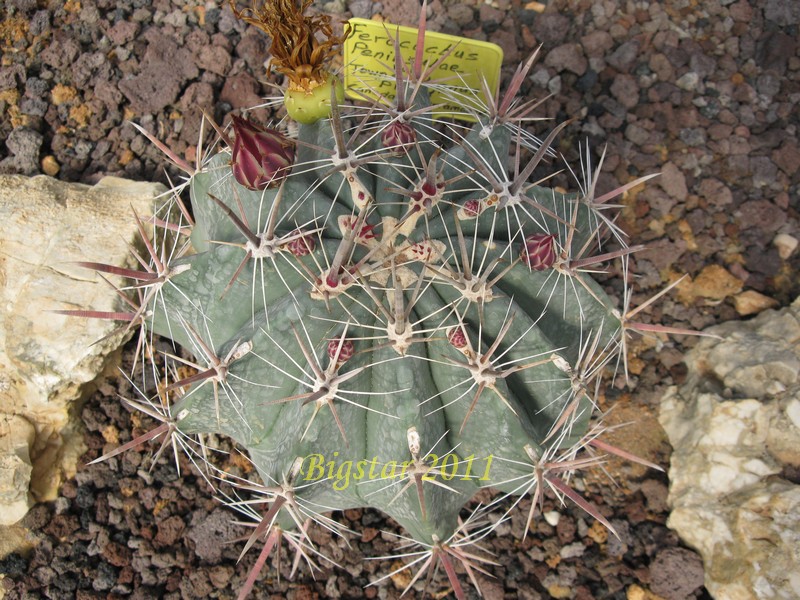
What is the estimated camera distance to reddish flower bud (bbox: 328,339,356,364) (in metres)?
1.62

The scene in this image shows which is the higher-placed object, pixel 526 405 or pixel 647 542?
A: pixel 526 405

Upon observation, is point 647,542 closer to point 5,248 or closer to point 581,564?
point 581,564

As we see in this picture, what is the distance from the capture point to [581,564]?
7.99 ft

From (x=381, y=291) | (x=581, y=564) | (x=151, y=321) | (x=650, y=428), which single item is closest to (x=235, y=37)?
(x=151, y=321)

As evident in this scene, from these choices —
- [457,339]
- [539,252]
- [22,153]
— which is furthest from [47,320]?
[539,252]

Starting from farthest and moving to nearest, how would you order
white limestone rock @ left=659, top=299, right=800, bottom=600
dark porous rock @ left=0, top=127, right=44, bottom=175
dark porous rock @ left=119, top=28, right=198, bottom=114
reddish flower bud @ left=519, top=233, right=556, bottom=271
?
1. dark porous rock @ left=119, top=28, right=198, bottom=114
2. dark porous rock @ left=0, top=127, right=44, bottom=175
3. white limestone rock @ left=659, top=299, right=800, bottom=600
4. reddish flower bud @ left=519, top=233, right=556, bottom=271

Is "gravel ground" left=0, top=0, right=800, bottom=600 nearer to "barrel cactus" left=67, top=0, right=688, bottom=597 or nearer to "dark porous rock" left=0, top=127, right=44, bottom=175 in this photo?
"dark porous rock" left=0, top=127, right=44, bottom=175

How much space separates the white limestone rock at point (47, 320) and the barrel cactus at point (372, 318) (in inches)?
21.8

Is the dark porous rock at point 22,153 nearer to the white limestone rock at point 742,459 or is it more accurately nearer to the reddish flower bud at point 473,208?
the reddish flower bud at point 473,208

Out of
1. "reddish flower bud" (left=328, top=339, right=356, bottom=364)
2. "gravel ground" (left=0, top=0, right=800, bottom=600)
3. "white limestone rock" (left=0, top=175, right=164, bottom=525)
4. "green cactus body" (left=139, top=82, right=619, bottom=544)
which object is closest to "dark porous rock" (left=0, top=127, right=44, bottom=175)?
"gravel ground" (left=0, top=0, right=800, bottom=600)

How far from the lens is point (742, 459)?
2.30 metres

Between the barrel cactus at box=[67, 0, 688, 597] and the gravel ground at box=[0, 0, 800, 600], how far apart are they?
0.69 metres

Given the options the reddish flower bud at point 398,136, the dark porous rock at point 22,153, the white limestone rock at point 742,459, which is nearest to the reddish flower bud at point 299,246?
the reddish flower bud at point 398,136

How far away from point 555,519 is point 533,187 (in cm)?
130
